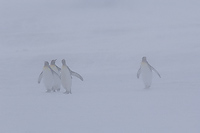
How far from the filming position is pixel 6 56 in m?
17.0

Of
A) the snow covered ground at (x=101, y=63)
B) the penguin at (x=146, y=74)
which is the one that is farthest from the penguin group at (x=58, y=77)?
the snow covered ground at (x=101, y=63)

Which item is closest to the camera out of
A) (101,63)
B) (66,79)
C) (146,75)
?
(66,79)

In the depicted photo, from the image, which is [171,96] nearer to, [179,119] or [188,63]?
[179,119]

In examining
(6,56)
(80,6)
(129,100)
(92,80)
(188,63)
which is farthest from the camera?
(80,6)

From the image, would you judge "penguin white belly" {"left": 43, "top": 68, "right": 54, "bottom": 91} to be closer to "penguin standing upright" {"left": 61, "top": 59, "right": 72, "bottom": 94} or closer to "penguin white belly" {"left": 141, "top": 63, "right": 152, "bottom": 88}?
"penguin standing upright" {"left": 61, "top": 59, "right": 72, "bottom": 94}

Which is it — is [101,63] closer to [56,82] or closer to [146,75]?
[146,75]

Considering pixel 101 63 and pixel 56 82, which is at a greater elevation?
pixel 101 63

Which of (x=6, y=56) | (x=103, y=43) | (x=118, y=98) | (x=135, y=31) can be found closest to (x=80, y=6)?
(x=135, y=31)

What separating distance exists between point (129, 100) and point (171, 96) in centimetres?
55

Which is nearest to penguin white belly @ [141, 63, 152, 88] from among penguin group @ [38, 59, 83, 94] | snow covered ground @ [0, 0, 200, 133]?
snow covered ground @ [0, 0, 200, 133]

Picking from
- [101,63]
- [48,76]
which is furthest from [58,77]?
[101,63]

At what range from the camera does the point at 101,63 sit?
1445cm

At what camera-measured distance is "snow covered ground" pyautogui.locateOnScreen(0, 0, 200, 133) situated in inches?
176

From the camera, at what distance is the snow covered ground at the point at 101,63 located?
14.6 ft
